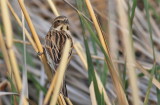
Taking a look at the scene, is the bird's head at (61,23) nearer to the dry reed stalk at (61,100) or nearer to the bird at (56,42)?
the bird at (56,42)

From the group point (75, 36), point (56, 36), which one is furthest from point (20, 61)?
point (56, 36)

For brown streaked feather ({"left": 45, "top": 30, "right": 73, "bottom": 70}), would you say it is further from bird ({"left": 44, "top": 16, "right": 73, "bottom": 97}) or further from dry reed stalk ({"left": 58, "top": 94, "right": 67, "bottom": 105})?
dry reed stalk ({"left": 58, "top": 94, "right": 67, "bottom": 105})

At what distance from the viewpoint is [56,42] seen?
2.42 meters

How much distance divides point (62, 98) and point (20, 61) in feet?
5.94

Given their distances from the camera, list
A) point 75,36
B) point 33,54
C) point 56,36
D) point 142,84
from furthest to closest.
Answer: point 75,36
point 33,54
point 142,84
point 56,36

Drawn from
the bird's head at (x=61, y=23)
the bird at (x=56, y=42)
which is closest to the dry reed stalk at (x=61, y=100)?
the bird at (x=56, y=42)

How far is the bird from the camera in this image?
2.25 m

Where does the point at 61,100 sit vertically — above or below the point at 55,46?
below

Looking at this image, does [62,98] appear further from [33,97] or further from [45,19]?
[45,19]

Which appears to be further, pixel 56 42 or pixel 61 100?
pixel 56 42

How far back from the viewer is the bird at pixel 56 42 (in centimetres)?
225

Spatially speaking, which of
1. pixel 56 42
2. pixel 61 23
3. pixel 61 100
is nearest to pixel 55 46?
pixel 56 42

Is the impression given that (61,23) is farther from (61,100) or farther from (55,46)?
(61,100)

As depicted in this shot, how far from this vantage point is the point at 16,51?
3.78m
